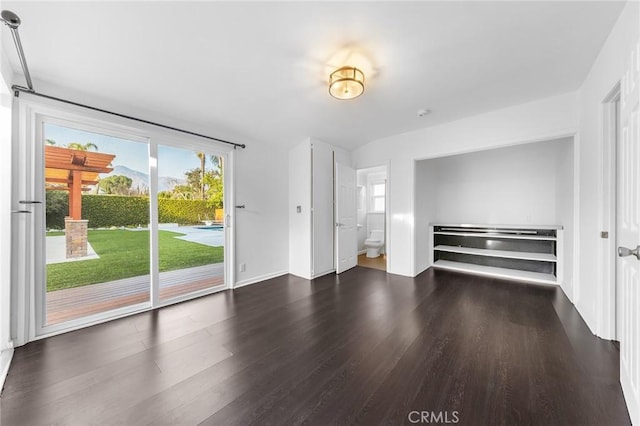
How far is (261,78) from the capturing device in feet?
7.83

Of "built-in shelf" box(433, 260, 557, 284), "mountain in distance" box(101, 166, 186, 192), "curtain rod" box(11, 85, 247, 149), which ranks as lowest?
"built-in shelf" box(433, 260, 557, 284)

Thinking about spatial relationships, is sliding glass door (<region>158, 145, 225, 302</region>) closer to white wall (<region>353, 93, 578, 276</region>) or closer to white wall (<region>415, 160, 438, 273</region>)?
white wall (<region>353, 93, 578, 276</region>)

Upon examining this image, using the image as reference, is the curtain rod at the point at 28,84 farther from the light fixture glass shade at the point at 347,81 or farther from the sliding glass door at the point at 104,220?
the light fixture glass shade at the point at 347,81

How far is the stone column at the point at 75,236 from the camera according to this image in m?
2.35

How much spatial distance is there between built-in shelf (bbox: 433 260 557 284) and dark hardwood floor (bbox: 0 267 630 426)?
0.90 m

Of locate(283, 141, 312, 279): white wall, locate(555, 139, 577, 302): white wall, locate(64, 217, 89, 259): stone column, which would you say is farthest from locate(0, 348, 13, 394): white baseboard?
locate(555, 139, 577, 302): white wall

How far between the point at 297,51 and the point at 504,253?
4472 millimetres

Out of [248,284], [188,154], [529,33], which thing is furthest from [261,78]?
[248,284]

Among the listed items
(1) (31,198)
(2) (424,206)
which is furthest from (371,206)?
(1) (31,198)

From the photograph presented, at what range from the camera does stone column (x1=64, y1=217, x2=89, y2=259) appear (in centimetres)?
235

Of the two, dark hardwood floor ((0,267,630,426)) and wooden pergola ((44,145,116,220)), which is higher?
wooden pergola ((44,145,116,220))

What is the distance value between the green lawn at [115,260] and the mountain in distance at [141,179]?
1.80ft

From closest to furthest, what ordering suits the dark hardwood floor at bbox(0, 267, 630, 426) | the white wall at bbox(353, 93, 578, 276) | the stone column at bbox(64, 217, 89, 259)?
the dark hardwood floor at bbox(0, 267, 630, 426), the stone column at bbox(64, 217, 89, 259), the white wall at bbox(353, 93, 578, 276)

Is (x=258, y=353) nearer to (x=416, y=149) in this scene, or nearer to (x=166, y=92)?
(x=166, y=92)
